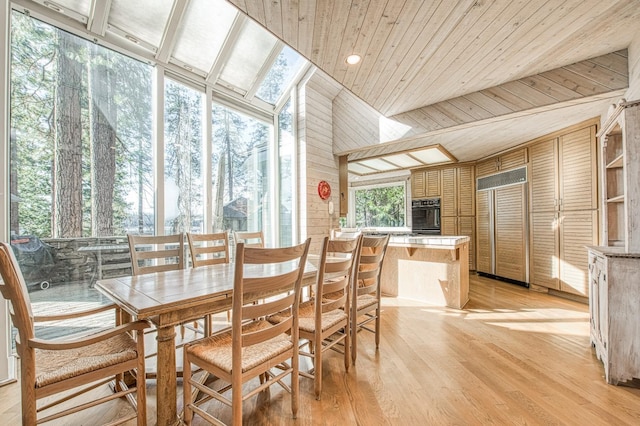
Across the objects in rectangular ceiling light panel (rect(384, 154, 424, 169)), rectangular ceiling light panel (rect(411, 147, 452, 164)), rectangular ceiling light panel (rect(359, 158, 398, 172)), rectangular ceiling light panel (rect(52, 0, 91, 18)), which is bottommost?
rectangular ceiling light panel (rect(359, 158, 398, 172))

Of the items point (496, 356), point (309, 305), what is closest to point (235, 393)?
point (309, 305)

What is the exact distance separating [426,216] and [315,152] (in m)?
3.19

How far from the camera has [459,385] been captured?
1927 millimetres

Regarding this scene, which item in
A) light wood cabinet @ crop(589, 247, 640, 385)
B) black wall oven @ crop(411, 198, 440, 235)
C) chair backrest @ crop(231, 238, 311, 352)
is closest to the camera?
chair backrest @ crop(231, 238, 311, 352)

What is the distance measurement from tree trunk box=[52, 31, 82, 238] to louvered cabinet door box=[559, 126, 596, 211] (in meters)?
5.84

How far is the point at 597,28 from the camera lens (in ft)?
7.45

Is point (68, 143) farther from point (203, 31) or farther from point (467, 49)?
point (467, 49)

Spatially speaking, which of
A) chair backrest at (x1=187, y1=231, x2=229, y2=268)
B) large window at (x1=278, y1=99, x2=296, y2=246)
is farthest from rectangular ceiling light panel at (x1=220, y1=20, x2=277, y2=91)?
chair backrest at (x1=187, y1=231, x2=229, y2=268)

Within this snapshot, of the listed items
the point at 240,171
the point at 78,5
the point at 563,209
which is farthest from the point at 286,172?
the point at 563,209

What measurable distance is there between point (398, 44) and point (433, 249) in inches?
98.4

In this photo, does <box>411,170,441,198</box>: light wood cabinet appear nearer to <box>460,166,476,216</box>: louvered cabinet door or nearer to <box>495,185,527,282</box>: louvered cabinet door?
<box>460,166,476,216</box>: louvered cabinet door

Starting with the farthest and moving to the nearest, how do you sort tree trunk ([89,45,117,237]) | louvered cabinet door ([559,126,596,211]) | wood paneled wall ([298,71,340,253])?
wood paneled wall ([298,71,340,253]) → louvered cabinet door ([559,126,596,211]) → tree trunk ([89,45,117,237])

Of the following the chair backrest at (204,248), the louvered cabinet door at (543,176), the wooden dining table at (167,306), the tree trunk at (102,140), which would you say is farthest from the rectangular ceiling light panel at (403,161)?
the wooden dining table at (167,306)

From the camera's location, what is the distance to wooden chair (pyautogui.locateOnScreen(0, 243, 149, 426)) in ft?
3.85
